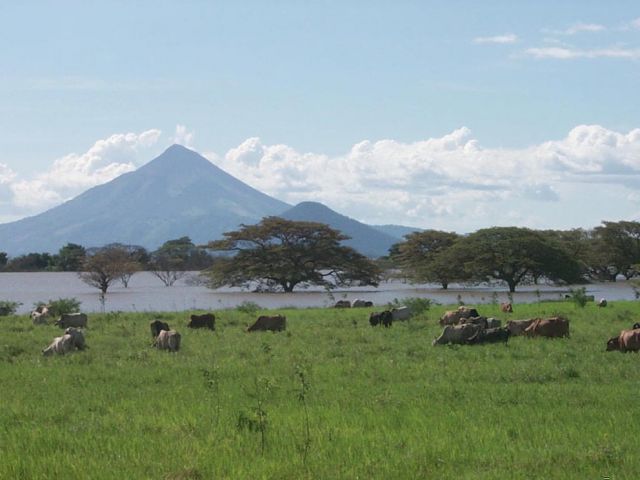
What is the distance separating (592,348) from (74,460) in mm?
13328

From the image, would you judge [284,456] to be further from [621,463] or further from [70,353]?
[70,353]

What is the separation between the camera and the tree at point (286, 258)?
78500 millimetres

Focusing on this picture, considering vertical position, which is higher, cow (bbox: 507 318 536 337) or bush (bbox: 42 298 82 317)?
bush (bbox: 42 298 82 317)

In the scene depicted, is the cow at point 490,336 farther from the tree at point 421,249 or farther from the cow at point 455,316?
the tree at point 421,249

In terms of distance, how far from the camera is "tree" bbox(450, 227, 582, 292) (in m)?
71.1

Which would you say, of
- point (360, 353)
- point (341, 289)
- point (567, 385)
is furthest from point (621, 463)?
point (341, 289)

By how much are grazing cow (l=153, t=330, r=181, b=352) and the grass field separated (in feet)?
0.88

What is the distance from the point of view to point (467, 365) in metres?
16.9

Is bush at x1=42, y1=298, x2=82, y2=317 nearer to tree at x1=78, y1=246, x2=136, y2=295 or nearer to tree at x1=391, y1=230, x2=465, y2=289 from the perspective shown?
tree at x1=78, y1=246, x2=136, y2=295

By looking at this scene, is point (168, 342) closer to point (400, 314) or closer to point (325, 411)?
point (325, 411)

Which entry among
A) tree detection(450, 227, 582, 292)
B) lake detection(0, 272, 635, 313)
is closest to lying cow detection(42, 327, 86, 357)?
lake detection(0, 272, 635, 313)

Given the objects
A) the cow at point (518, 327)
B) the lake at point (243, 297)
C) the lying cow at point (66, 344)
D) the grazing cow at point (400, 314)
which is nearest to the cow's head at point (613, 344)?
the cow at point (518, 327)

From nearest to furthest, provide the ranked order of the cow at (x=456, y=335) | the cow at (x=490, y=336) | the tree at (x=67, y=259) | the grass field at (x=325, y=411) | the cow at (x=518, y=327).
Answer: the grass field at (x=325, y=411) → the cow at (x=456, y=335) → the cow at (x=490, y=336) → the cow at (x=518, y=327) → the tree at (x=67, y=259)

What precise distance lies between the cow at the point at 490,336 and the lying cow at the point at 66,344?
9637 millimetres
